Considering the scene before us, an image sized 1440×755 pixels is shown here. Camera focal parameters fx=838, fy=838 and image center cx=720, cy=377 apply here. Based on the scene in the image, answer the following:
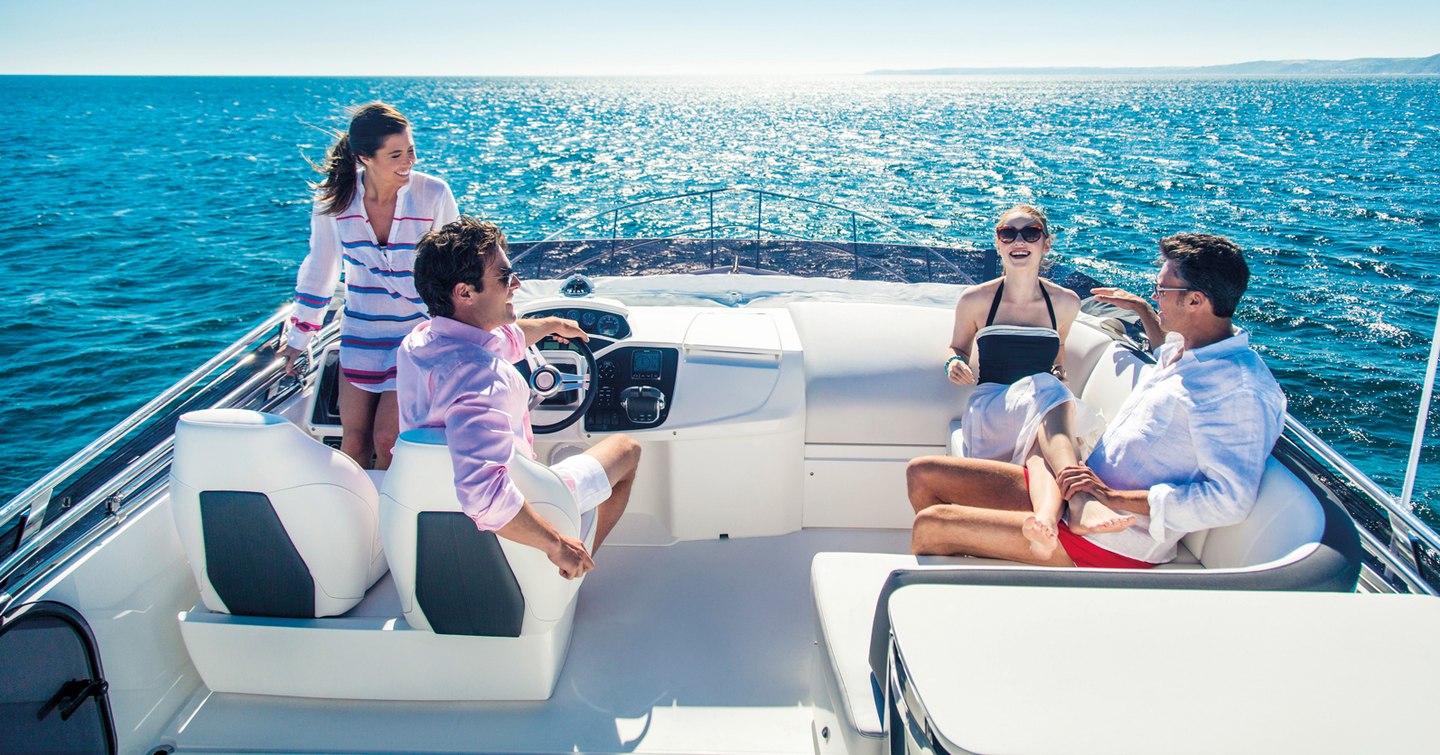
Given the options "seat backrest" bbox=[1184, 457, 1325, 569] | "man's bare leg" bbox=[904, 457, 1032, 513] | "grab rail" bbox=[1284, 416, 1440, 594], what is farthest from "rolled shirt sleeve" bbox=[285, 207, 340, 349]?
"grab rail" bbox=[1284, 416, 1440, 594]

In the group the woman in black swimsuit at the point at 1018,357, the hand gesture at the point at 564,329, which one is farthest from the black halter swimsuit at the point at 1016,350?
the hand gesture at the point at 564,329

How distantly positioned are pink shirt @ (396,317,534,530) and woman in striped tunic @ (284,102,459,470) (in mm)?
554

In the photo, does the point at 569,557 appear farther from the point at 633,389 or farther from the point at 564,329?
the point at 633,389

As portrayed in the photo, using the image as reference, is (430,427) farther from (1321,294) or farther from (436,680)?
Result: (1321,294)

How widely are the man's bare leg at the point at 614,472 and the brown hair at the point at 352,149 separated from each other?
939mm

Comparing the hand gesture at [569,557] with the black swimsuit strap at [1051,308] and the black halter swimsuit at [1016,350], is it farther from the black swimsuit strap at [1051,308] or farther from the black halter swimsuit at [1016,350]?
the black swimsuit strap at [1051,308]

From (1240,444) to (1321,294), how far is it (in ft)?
35.5

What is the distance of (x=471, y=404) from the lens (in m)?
1.61

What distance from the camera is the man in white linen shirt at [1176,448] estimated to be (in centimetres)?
176

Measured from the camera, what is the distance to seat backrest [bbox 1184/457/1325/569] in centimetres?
160

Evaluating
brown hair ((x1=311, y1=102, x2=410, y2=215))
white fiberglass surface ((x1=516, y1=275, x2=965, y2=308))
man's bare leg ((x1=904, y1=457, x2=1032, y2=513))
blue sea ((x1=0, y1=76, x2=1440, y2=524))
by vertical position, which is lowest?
blue sea ((x1=0, y1=76, x2=1440, y2=524))

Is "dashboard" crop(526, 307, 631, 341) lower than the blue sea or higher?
higher

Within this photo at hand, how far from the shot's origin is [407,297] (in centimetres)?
229

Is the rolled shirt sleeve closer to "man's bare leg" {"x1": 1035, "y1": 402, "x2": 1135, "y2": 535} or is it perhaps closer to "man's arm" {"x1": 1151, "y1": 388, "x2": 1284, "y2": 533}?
"man's bare leg" {"x1": 1035, "y1": 402, "x2": 1135, "y2": 535}
